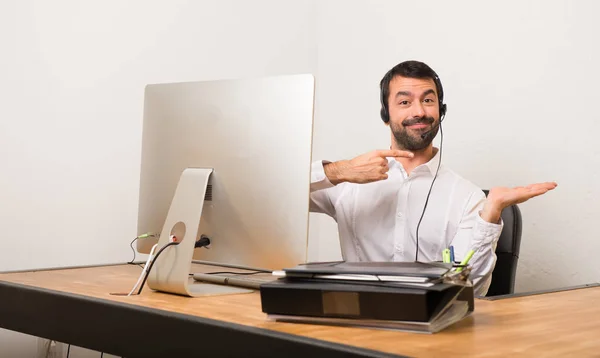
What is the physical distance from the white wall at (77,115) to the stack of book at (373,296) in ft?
4.90

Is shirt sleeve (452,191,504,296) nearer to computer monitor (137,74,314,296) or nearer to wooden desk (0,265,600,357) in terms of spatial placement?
wooden desk (0,265,600,357)

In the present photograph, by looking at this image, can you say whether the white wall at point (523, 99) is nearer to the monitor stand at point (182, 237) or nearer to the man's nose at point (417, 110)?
the man's nose at point (417, 110)

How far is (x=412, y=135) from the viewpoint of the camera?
7.55 ft

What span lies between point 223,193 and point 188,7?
1.54m

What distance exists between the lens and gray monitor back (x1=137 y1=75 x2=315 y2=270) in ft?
5.00

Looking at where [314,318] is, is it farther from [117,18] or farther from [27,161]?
[117,18]

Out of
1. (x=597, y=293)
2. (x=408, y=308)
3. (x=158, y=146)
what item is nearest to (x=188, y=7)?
(x=158, y=146)

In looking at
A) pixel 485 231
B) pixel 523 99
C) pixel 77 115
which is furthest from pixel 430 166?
pixel 77 115

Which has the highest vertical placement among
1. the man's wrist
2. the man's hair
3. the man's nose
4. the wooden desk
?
the man's hair

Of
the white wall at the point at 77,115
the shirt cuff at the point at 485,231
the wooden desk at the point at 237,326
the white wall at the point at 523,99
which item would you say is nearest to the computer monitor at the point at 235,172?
the wooden desk at the point at 237,326

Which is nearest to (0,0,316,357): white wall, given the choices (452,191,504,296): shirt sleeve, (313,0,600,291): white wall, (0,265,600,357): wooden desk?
(0,265,600,357): wooden desk

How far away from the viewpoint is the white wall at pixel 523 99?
98.6 inches

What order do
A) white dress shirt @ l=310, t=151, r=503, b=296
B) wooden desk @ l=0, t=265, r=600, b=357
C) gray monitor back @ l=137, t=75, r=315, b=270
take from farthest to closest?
white dress shirt @ l=310, t=151, r=503, b=296 → gray monitor back @ l=137, t=75, r=315, b=270 → wooden desk @ l=0, t=265, r=600, b=357

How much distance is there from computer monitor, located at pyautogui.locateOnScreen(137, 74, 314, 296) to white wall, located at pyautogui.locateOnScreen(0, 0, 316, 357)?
3.05ft
